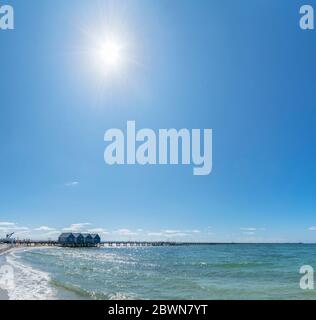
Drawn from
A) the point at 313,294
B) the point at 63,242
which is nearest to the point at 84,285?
the point at 313,294

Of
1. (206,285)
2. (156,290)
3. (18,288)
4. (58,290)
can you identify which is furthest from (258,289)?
(18,288)

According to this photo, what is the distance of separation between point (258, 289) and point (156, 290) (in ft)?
24.6

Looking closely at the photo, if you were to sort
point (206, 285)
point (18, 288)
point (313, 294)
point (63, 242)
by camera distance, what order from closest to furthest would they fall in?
point (18, 288)
point (313, 294)
point (206, 285)
point (63, 242)
